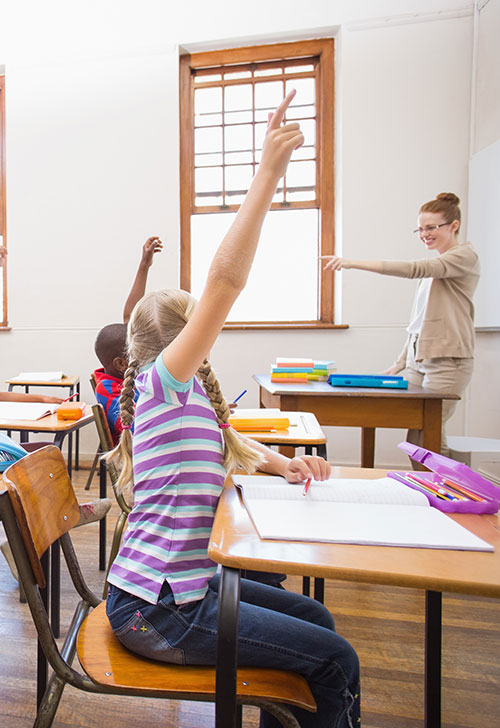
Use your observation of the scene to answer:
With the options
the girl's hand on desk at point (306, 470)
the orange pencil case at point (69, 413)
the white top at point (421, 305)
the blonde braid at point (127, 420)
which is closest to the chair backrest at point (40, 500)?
the blonde braid at point (127, 420)

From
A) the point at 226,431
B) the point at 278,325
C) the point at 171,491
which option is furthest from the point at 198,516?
the point at 278,325

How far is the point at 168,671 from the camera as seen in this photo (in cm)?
73

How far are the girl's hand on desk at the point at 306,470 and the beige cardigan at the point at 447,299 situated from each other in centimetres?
156

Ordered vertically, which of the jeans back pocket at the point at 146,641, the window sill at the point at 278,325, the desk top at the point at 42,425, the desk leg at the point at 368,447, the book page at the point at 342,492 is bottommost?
the desk leg at the point at 368,447

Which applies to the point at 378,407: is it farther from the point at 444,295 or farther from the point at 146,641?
the point at 146,641

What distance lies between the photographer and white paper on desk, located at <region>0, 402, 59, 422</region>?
189 centimetres

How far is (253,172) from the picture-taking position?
387 centimetres

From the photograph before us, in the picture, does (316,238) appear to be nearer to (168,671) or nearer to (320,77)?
(320,77)

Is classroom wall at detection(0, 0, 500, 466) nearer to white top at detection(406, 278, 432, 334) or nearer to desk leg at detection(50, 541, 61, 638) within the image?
white top at detection(406, 278, 432, 334)

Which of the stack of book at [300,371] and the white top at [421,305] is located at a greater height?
the white top at [421,305]

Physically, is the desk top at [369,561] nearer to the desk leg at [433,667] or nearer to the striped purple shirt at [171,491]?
the striped purple shirt at [171,491]

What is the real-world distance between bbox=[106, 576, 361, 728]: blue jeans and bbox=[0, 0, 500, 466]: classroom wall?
2909mm

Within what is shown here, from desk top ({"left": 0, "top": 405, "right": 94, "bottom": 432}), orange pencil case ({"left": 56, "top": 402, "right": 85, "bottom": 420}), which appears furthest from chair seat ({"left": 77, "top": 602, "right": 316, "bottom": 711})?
orange pencil case ({"left": 56, "top": 402, "right": 85, "bottom": 420})

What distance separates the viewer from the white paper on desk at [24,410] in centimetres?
189
